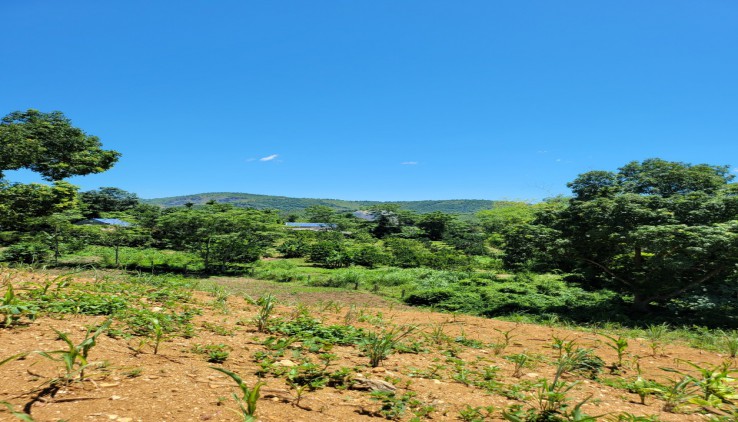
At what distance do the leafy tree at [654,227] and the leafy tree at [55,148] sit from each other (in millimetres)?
19569

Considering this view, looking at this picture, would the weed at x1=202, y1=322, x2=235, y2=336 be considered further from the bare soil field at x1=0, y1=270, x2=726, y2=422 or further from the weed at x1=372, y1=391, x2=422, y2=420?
the weed at x1=372, y1=391, x2=422, y2=420

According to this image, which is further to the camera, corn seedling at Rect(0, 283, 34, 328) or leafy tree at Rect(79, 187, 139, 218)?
leafy tree at Rect(79, 187, 139, 218)

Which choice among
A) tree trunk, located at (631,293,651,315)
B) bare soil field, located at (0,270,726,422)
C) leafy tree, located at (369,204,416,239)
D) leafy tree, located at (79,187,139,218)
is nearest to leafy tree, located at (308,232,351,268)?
tree trunk, located at (631,293,651,315)

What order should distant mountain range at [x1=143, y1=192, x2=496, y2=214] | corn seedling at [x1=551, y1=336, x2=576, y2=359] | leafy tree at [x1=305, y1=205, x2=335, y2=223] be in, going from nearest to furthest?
corn seedling at [x1=551, y1=336, x2=576, y2=359] → leafy tree at [x1=305, y1=205, x2=335, y2=223] → distant mountain range at [x1=143, y1=192, x2=496, y2=214]

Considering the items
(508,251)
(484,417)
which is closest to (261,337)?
(484,417)

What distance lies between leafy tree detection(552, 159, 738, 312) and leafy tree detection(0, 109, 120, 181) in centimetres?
1957

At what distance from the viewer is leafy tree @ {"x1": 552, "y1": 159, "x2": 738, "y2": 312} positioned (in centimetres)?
854

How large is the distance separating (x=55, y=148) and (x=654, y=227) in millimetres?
23061

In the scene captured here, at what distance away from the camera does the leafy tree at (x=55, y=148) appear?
1486 cm

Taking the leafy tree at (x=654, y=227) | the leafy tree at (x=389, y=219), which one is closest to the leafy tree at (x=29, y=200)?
the leafy tree at (x=654, y=227)

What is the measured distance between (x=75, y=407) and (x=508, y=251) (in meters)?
23.0

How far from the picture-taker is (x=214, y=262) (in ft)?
58.5

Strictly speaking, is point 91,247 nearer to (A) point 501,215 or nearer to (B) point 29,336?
(B) point 29,336

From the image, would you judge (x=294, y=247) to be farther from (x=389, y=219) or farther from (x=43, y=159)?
(x=389, y=219)
